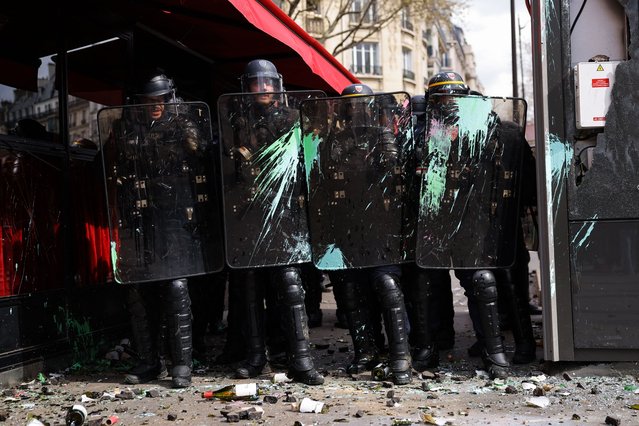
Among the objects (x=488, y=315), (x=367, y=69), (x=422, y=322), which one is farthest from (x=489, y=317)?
(x=367, y=69)

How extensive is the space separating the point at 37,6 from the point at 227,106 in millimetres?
1979

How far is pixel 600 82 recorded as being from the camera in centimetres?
459

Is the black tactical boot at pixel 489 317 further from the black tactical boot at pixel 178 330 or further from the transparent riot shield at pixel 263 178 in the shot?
the black tactical boot at pixel 178 330

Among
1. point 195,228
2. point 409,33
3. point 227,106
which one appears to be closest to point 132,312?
point 195,228

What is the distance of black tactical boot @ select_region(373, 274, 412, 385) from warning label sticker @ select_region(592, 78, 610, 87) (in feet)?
5.81

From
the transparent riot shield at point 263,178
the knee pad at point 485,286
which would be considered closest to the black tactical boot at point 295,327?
the transparent riot shield at point 263,178

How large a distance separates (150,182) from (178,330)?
3.24ft

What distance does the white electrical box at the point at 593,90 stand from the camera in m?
4.60

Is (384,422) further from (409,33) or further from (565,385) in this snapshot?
(409,33)

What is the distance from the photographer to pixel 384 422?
3.84m

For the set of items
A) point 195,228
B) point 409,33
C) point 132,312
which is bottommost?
point 132,312

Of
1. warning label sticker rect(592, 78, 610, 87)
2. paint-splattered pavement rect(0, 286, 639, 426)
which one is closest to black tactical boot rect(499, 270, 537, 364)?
paint-splattered pavement rect(0, 286, 639, 426)

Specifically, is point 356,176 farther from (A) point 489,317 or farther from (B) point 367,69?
(B) point 367,69

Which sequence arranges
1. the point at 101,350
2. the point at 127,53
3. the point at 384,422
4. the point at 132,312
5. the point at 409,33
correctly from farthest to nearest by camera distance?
1. the point at 409,33
2. the point at 127,53
3. the point at 101,350
4. the point at 132,312
5. the point at 384,422
